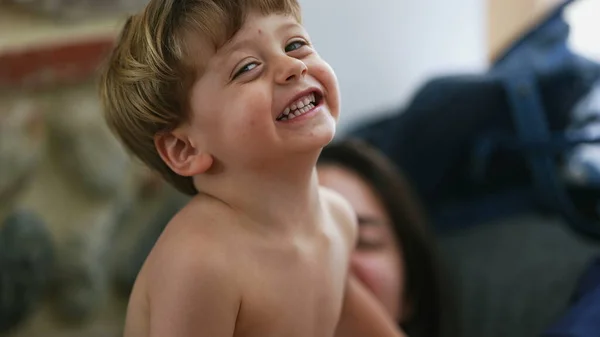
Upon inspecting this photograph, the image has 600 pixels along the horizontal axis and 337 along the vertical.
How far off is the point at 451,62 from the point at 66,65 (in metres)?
0.84

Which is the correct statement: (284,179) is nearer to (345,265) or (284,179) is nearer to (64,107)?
(345,265)

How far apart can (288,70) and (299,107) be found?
0.02m

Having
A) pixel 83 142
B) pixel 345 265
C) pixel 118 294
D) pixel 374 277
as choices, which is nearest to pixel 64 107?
pixel 83 142

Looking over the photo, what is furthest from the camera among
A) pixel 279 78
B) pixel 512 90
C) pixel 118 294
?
pixel 512 90

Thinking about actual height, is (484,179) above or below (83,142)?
below

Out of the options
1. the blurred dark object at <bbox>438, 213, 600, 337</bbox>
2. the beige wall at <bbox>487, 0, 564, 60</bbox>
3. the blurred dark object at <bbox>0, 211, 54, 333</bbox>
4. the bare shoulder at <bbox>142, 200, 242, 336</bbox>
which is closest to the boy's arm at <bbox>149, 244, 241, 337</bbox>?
the bare shoulder at <bbox>142, 200, 242, 336</bbox>

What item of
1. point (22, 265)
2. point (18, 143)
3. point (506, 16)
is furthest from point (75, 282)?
point (506, 16)

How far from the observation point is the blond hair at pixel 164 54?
0.35 metres

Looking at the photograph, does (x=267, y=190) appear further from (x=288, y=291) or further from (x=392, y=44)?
(x=392, y=44)

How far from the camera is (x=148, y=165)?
1.37 ft

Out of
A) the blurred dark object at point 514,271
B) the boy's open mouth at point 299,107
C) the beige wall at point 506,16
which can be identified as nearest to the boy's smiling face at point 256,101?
the boy's open mouth at point 299,107

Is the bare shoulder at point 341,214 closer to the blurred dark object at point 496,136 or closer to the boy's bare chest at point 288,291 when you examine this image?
the boy's bare chest at point 288,291

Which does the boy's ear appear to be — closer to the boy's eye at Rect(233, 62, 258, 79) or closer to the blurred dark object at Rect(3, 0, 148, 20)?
the boy's eye at Rect(233, 62, 258, 79)

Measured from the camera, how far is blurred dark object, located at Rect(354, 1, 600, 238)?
1028 mm
